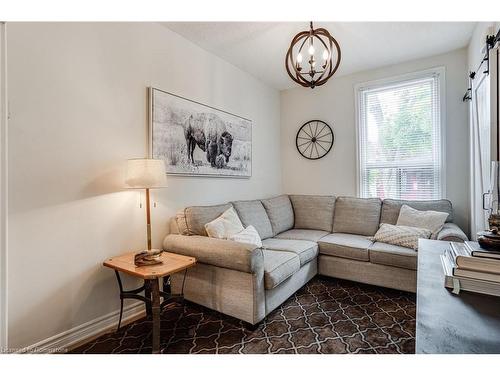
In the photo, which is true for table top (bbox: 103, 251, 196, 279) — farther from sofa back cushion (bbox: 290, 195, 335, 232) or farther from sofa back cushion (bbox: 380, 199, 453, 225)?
sofa back cushion (bbox: 380, 199, 453, 225)

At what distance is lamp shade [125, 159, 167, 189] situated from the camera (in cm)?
188

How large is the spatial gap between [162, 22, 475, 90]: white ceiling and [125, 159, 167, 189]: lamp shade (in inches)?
58.3

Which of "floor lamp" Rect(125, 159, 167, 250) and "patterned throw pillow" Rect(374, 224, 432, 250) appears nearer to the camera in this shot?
"floor lamp" Rect(125, 159, 167, 250)

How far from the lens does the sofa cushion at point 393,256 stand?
2.47 meters

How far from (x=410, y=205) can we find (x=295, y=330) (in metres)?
2.13

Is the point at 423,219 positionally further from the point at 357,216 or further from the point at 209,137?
the point at 209,137

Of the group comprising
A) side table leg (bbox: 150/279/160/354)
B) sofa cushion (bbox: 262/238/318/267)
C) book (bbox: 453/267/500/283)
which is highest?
book (bbox: 453/267/500/283)

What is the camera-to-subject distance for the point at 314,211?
11.9 ft

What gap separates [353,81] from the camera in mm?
3693

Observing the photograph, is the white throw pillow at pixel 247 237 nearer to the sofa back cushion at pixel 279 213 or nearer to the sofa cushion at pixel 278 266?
the sofa cushion at pixel 278 266

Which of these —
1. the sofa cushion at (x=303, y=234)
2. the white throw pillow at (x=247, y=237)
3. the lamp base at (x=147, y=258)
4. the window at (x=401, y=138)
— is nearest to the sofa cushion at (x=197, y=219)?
the white throw pillow at (x=247, y=237)

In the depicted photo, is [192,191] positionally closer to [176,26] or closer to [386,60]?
[176,26]

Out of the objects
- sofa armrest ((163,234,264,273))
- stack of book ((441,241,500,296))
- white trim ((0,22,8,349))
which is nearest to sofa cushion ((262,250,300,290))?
sofa armrest ((163,234,264,273))

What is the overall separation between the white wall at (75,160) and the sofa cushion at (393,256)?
2.09 metres
